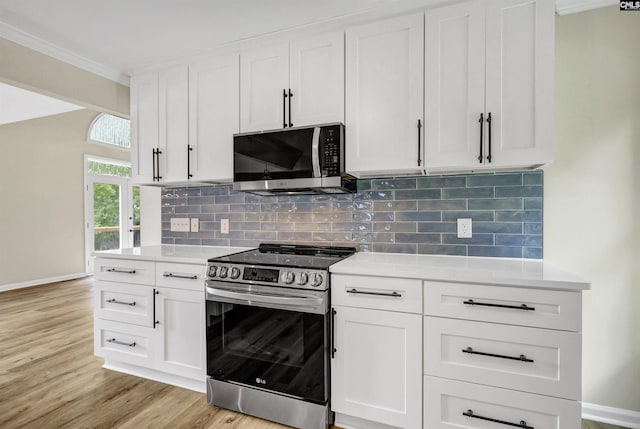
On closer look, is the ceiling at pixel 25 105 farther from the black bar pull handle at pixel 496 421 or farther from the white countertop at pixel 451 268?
the black bar pull handle at pixel 496 421

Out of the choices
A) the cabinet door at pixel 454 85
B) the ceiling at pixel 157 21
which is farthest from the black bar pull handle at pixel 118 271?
the cabinet door at pixel 454 85

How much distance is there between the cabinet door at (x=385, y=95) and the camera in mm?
1923

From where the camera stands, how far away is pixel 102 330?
98.9 inches

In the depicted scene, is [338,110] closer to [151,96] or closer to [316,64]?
[316,64]

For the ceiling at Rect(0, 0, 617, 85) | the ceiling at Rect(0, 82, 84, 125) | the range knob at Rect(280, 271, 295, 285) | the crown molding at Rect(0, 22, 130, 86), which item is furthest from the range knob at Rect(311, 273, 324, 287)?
the ceiling at Rect(0, 82, 84, 125)

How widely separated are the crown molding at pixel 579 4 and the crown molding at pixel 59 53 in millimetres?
3213

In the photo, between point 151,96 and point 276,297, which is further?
point 151,96

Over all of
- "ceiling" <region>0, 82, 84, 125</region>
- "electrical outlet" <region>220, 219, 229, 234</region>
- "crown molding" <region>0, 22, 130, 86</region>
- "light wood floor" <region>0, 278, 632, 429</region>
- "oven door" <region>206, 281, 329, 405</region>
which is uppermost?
"ceiling" <region>0, 82, 84, 125</region>

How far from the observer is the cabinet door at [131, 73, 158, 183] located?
2684 mm

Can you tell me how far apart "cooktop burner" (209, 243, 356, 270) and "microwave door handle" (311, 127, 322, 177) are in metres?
0.53

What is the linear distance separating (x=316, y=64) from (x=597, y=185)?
1.82m

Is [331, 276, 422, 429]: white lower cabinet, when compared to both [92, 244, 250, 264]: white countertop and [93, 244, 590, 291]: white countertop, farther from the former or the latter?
[92, 244, 250, 264]: white countertop

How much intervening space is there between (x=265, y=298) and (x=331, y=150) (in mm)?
952

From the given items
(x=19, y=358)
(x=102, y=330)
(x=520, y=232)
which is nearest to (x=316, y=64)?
(x=520, y=232)
